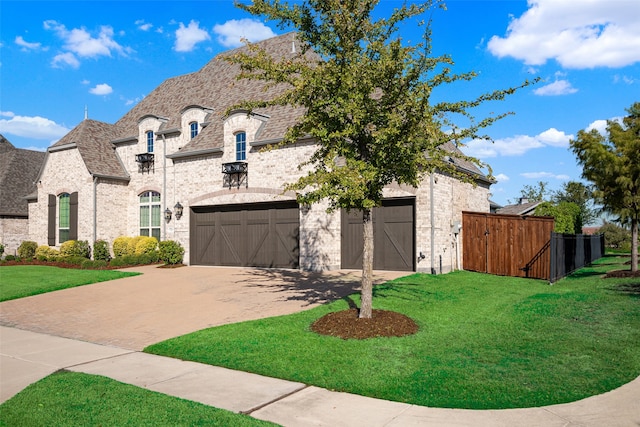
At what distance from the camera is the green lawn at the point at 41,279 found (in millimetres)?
15156

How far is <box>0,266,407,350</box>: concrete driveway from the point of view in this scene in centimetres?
1002

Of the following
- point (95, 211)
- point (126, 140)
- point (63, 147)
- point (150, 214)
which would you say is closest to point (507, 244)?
point (150, 214)

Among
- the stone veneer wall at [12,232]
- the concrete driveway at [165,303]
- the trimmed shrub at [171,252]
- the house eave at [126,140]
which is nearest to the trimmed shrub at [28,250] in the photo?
the stone veneer wall at [12,232]

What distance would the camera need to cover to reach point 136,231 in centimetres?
2538

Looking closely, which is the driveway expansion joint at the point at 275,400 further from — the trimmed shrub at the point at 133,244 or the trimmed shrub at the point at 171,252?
the trimmed shrub at the point at 133,244

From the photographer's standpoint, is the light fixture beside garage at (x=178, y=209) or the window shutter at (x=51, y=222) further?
the window shutter at (x=51, y=222)

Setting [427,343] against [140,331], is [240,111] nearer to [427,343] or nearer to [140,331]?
[140,331]

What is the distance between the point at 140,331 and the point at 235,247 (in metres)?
11.9

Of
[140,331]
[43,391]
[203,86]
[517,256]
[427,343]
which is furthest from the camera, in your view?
[203,86]

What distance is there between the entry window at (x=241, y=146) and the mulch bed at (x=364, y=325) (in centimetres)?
1254

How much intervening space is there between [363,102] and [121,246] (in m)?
18.7

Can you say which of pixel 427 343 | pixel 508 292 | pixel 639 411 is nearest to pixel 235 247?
pixel 508 292

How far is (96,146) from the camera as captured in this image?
85.8ft

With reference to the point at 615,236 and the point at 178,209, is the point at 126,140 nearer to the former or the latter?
the point at 178,209
